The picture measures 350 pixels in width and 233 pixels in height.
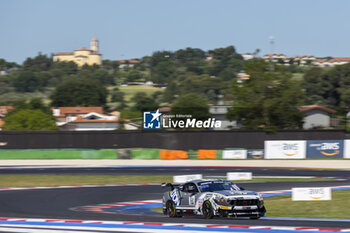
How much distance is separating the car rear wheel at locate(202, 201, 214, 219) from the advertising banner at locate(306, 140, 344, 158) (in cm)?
3073

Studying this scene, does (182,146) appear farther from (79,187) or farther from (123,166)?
(79,187)

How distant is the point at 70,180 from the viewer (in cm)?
3250

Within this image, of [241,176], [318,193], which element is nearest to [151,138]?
[241,176]

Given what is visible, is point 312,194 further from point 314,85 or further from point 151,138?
point 314,85

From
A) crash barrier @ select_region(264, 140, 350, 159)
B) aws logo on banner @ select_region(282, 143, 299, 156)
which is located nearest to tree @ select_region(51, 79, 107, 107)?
crash barrier @ select_region(264, 140, 350, 159)

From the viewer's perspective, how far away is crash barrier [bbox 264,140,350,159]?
4338 centimetres

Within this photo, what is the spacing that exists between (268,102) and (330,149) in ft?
58.2

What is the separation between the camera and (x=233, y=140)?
50812mm

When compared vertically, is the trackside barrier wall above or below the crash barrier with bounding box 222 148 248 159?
above

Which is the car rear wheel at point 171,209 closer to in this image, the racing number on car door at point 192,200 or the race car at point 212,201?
the race car at point 212,201

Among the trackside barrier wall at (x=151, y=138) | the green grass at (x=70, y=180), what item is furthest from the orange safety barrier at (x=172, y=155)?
the green grass at (x=70, y=180)

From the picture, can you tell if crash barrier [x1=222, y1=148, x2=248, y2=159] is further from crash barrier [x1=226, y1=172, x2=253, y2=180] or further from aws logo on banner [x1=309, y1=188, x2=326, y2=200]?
aws logo on banner [x1=309, y1=188, x2=326, y2=200]

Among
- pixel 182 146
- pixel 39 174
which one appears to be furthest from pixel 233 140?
pixel 39 174

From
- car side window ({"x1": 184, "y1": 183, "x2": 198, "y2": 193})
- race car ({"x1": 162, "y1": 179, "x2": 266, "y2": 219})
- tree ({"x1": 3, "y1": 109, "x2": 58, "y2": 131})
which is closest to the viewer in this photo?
race car ({"x1": 162, "y1": 179, "x2": 266, "y2": 219})
